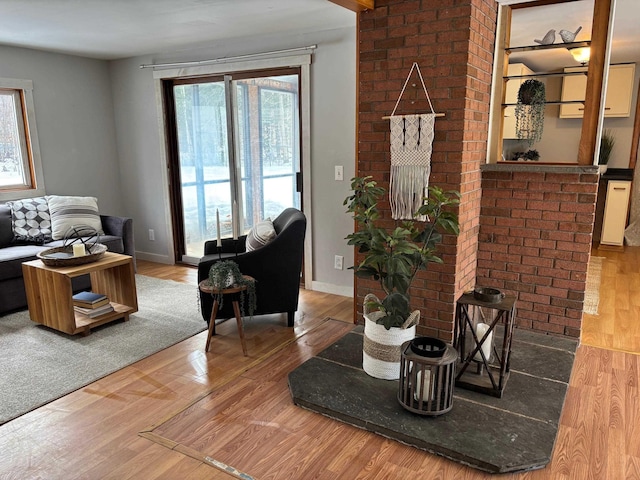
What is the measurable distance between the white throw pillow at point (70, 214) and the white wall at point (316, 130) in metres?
0.78

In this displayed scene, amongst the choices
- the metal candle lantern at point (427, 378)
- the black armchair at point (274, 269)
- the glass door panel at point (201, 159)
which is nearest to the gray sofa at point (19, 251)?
the glass door panel at point (201, 159)

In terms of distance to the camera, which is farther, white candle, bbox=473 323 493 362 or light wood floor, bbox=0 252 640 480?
white candle, bbox=473 323 493 362

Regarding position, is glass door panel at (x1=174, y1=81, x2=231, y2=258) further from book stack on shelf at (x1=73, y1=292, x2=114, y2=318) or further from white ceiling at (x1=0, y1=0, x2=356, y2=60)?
book stack on shelf at (x1=73, y1=292, x2=114, y2=318)

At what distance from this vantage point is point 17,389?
8.52 feet

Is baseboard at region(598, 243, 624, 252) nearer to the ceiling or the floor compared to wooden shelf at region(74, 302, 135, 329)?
nearer to the floor

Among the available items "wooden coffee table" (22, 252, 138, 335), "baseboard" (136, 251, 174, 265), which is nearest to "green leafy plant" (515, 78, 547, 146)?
"wooden coffee table" (22, 252, 138, 335)

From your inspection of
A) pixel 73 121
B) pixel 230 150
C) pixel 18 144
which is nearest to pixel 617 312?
pixel 230 150

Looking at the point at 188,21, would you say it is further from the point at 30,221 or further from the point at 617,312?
the point at 617,312

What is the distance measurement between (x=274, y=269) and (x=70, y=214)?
234cm

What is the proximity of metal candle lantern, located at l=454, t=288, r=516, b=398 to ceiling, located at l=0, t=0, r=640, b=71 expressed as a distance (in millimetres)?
1939

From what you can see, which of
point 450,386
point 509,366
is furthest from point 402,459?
point 509,366

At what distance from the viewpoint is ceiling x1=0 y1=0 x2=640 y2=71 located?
3100 mm

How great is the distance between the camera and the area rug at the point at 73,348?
8.49 ft

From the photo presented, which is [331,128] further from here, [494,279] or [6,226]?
[6,226]
